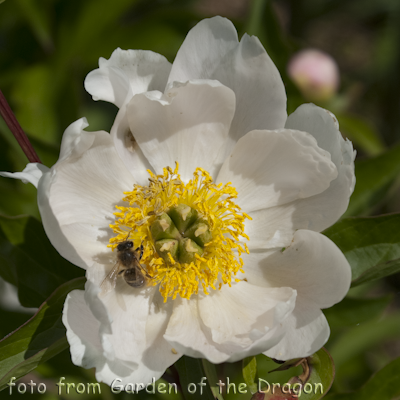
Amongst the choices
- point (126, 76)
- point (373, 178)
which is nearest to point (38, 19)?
point (126, 76)

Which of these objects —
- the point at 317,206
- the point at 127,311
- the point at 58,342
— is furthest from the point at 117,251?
the point at 317,206

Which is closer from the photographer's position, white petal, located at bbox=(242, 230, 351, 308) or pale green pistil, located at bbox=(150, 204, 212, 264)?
white petal, located at bbox=(242, 230, 351, 308)

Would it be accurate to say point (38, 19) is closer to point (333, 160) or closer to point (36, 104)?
point (36, 104)

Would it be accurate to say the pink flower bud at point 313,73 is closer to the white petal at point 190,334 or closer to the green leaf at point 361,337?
the green leaf at point 361,337

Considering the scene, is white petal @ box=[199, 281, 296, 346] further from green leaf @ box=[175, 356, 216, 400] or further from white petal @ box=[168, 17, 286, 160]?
white petal @ box=[168, 17, 286, 160]

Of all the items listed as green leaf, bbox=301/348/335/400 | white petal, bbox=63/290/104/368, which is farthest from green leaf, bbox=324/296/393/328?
white petal, bbox=63/290/104/368

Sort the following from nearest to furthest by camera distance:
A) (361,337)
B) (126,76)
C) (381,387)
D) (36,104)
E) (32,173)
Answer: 1. (32,173)
2. (126,76)
3. (381,387)
4. (36,104)
5. (361,337)

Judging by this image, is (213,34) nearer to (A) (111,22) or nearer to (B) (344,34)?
(A) (111,22)

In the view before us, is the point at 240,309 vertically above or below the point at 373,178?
above
